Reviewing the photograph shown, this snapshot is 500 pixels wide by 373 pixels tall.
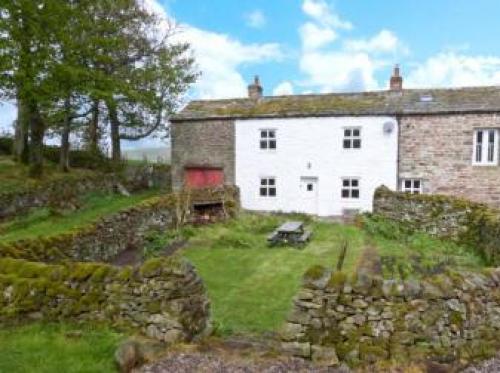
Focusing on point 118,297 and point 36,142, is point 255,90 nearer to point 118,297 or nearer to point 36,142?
point 36,142

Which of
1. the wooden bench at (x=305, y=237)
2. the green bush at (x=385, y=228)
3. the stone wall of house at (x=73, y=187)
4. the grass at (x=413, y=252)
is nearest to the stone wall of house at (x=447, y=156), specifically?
the green bush at (x=385, y=228)

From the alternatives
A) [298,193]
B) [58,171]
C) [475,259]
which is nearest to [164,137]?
[58,171]

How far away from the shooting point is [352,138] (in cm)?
2434

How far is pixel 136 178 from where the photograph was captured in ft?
109

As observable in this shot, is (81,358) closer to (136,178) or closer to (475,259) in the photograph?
(475,259)

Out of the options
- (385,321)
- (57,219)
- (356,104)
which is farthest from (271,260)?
(356,104)

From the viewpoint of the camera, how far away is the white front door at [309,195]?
25172 millimetres

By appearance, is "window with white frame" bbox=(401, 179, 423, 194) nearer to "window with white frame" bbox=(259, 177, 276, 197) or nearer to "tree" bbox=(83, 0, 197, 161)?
"window with white frame" bbox=(259, 177, 276, 197)

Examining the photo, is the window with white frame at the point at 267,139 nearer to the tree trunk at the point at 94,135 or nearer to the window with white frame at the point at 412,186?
the window with white frame at the point at 412,186

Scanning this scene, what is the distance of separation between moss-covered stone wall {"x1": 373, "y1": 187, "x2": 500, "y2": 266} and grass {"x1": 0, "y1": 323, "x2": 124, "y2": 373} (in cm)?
1215

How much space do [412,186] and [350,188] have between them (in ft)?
10.5

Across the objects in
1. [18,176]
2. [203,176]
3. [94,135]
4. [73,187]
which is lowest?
[73,187]

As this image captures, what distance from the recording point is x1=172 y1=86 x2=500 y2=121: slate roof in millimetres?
22906

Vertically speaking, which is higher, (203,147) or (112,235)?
(203,147)
